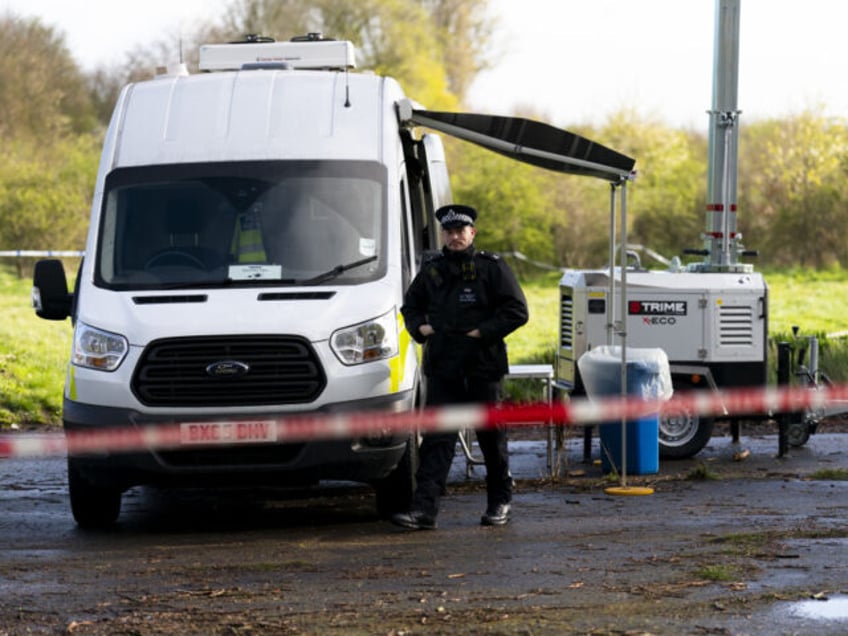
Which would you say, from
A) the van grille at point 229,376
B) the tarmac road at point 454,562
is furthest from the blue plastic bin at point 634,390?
the van grille at point 229,376

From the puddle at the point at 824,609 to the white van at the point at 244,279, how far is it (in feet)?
9.98

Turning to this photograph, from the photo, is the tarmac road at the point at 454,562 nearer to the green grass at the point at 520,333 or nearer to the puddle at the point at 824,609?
the puddle at the point at 824,609

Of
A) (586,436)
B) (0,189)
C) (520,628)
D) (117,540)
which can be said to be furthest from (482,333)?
(0,189)

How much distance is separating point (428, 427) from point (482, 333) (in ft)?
2.21

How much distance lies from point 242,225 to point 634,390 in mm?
3495

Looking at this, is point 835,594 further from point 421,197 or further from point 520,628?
point 421,197

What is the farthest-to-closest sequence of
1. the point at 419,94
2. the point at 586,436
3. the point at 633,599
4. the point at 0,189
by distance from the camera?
the point at 419,94
the point at 0,189
the point at 586,436
the point at 633,599

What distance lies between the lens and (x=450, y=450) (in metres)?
9.36

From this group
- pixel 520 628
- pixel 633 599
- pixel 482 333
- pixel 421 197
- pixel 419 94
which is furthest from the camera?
pixel 419 94

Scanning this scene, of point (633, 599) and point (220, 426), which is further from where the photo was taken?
point (220, 426)

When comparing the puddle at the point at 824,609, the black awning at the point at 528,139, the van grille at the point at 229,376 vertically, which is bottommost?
the puddle at the point at 824,609

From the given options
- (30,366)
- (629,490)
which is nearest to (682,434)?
(629,490)

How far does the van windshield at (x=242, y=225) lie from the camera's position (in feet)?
31.0

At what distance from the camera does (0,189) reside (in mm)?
34594
